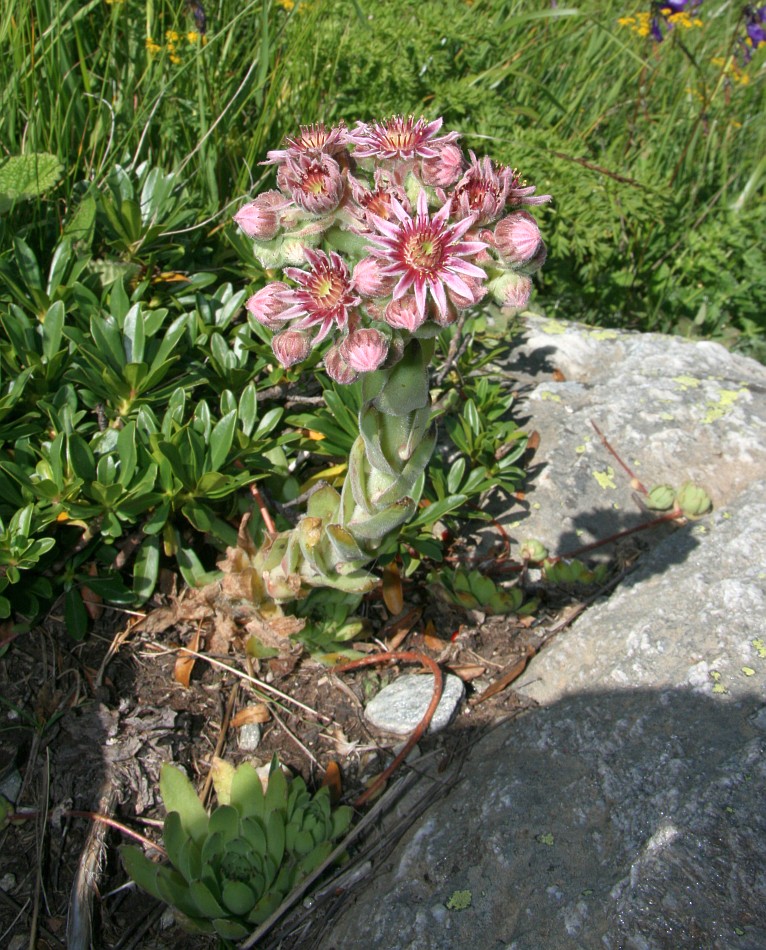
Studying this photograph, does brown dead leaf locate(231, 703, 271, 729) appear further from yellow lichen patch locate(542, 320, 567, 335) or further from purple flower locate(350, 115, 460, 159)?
yellow lichen patch locate(542, 320, 567, 335)

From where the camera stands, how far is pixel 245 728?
2.47m

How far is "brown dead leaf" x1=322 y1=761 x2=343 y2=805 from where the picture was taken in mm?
2305

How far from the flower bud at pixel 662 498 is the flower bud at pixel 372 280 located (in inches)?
70.8

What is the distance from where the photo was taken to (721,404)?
3.28 meters

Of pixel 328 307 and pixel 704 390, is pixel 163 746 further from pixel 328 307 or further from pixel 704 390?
pixel 704 390

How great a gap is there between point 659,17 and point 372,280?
18.2 feet

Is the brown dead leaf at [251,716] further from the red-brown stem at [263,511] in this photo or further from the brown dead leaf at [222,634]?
the red-brown stem at [263,511]

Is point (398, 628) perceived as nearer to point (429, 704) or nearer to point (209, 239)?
point (429, 704)

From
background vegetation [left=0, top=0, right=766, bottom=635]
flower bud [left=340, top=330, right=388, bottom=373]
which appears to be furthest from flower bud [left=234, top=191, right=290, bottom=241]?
background vegetation [left=0, top=0, right=766, bottom=635]

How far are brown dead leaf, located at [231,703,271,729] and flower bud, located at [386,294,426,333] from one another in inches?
58.7

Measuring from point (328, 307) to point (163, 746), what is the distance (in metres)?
1.50

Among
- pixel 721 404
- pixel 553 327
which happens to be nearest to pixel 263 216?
pixel 721 404

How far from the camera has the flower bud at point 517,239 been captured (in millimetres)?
1559

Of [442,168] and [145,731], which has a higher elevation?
[442,168]
